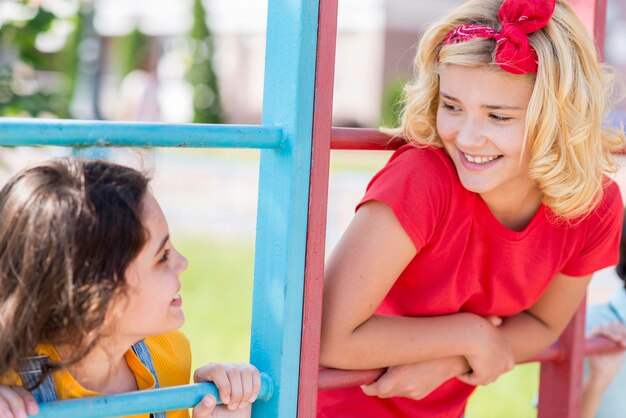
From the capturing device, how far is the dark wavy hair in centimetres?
A: 142

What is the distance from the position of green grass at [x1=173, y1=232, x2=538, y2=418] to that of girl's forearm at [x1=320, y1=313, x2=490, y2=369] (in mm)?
2201

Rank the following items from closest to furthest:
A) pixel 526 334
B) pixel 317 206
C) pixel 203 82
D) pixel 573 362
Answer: pixel 317 206
pixel 526 334
pixel 573 362
pixel 203 82

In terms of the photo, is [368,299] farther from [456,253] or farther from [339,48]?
[339,48]

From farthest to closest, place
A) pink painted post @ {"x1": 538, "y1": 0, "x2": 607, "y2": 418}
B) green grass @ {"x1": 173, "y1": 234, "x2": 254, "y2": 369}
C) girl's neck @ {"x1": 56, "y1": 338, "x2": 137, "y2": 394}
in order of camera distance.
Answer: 1. green grass @ {"x1": 173, "y1": 234, "x2": 254, "y2": 369}
2. pink painted post @ {"x1": 538, "y1": 0, "x2": 607, "y2": 418}
3. girl's neck @ {"x1": 56, "y1": 338, "x2": 137, "y2": 394}

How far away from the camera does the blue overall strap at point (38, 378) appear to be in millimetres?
1454

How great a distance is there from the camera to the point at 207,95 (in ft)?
58.4

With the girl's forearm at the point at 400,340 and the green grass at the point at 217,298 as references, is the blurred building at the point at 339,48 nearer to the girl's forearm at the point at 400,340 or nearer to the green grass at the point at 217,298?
the green grass at the point at 217,298

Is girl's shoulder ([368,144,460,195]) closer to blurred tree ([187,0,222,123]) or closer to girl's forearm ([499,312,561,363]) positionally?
girl's forearm ([499,312,561,363])

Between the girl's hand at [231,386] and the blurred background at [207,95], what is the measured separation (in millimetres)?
331

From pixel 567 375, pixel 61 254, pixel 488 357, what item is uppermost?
pixel 61 254

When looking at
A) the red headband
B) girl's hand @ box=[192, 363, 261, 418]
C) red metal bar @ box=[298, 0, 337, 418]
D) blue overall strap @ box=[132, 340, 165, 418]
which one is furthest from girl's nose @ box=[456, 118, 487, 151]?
blue overall strap @ box=[132, 340, 165, 418]

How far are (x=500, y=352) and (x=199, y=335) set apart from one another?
3.36 m

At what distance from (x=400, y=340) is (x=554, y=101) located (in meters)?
0.53

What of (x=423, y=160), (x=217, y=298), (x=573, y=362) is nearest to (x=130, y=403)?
(x=423, y=160)
